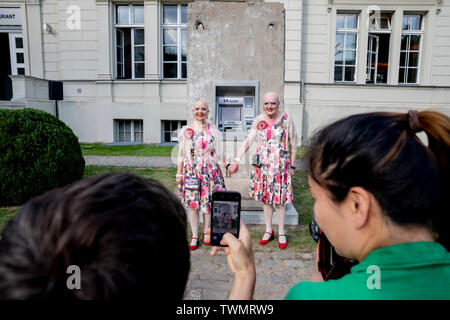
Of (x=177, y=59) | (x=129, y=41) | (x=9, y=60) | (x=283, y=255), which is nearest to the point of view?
(x=283, y=255)

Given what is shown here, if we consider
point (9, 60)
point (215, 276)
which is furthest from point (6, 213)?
point (9, 60)

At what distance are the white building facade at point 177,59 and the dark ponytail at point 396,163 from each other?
36.5 ft

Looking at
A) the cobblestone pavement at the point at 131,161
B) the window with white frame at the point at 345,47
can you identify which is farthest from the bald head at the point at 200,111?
the window with white frame at the point at 345,47

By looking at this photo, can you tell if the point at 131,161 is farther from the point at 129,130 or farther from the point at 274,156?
the point at 274,156

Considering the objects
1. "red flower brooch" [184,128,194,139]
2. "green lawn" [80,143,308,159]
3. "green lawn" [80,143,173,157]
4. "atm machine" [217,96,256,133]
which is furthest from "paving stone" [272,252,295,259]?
"green lawn" [80,143,173,157]

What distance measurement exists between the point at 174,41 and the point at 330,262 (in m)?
12.6

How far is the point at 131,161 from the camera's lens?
882 centimetres

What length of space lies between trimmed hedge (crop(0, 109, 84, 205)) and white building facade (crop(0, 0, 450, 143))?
21.6 feet

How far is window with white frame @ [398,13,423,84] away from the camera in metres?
12.5

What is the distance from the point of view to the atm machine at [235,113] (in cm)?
536

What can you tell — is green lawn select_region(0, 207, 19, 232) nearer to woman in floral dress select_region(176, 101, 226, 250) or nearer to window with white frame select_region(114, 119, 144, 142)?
woman in floral dress select_region(176, 101, 226, 250)

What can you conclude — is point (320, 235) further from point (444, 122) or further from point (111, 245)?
point (111, 245)
